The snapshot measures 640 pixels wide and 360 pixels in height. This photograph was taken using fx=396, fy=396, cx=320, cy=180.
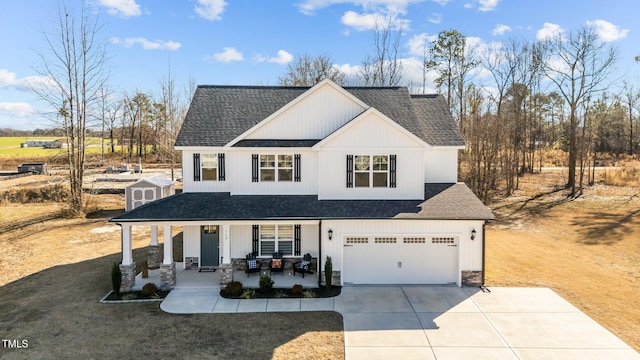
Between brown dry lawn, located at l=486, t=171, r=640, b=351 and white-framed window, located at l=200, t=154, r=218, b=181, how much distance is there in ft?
41.9

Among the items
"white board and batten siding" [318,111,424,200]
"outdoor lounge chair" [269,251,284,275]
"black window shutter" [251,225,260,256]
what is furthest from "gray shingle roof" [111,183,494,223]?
"outdoor lounge chair" [269,251,284,275]

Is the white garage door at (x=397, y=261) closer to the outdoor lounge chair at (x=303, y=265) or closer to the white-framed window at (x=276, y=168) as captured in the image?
the outdoor lounge chair at (x=303, y=265)

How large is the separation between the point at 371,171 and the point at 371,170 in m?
0.05

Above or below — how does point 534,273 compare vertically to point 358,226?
below

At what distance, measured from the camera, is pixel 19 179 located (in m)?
45.2

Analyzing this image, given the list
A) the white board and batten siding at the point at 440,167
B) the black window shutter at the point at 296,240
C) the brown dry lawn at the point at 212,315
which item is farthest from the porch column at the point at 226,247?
the white board and batten siding at the point at 440,167

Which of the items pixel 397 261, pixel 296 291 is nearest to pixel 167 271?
pixel 296 291

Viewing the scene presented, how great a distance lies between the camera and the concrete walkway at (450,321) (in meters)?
10.8

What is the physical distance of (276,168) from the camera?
17.8 meters

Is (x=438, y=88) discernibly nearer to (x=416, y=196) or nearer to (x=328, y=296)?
(x=416, y=196)

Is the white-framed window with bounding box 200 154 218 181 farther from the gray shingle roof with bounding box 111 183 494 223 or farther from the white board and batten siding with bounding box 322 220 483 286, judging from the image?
the white board and batten siding with bounding box 322 220 483 286

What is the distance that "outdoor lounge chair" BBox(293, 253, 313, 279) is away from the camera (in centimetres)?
1645

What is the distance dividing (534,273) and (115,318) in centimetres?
1672

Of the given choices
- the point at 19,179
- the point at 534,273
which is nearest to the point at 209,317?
the point at 534,273
